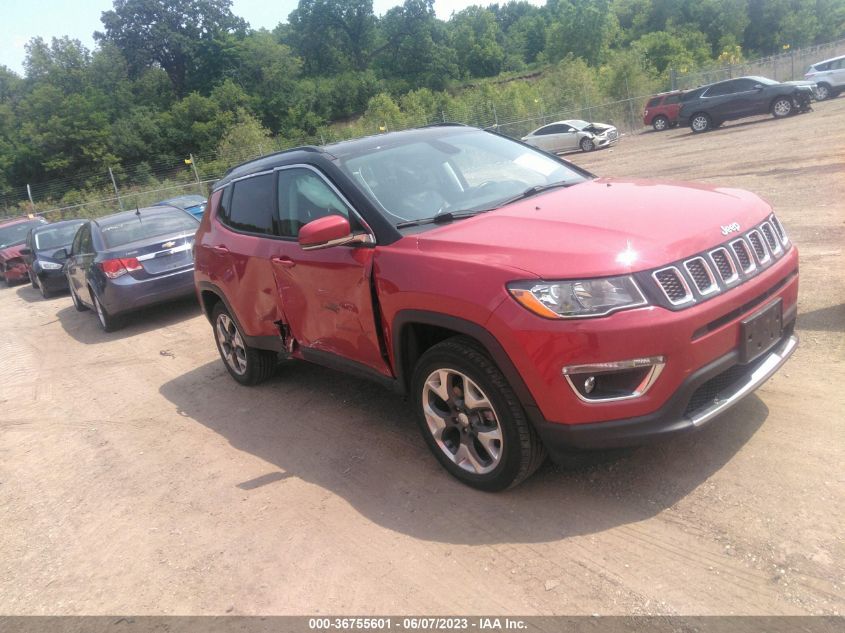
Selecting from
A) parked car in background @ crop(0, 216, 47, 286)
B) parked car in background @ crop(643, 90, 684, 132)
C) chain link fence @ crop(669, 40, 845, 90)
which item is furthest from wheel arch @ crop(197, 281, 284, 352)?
chain link fence @ crop(669, 40, 845, 90)

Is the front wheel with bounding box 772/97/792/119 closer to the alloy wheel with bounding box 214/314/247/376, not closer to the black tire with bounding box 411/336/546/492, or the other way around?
the alloy wheel with bounding box 214/314/247/376

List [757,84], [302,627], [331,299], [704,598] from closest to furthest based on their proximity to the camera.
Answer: [704,598] < [302,627] < [331,299] < [757,84]

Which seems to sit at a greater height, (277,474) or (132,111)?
(132,111)

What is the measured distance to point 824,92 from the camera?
2975 centimetres

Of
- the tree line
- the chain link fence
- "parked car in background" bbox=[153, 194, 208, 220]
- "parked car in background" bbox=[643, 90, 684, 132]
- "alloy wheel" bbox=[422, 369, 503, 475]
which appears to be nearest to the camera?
"alloy wheel" bbox=[422, 369, 503, 475]

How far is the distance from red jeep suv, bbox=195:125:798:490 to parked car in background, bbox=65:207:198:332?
4.94m

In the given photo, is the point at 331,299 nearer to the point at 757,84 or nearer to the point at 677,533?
the point at 677,533

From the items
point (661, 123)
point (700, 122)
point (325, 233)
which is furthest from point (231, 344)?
point (661, 123)

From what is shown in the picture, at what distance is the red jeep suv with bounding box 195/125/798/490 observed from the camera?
115 inches

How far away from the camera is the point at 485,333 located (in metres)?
3.15

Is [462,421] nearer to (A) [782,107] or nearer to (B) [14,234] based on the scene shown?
(B) [14,234]

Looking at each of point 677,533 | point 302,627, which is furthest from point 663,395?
point 302,627

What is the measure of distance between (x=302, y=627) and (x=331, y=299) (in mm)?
1945

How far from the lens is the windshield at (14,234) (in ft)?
63.8
